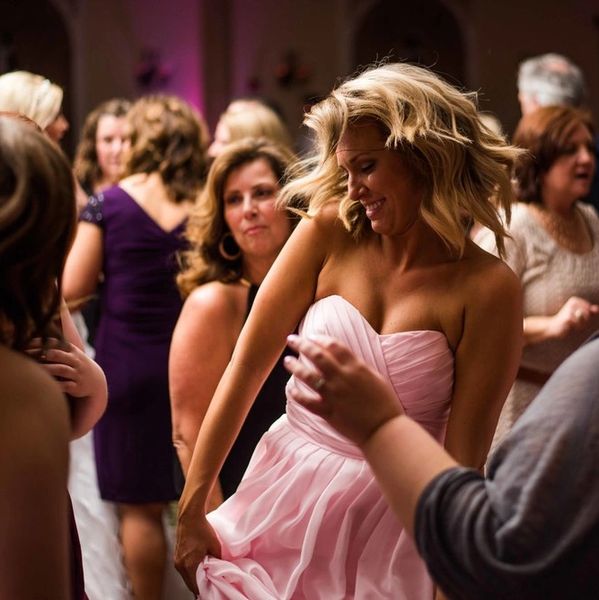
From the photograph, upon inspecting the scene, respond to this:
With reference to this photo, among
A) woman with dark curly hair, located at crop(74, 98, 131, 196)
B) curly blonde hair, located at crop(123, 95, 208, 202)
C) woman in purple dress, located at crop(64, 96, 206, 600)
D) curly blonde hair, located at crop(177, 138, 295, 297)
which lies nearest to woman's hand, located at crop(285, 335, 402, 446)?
curly blonde hair, located at crop(177, 138, 295, 297)

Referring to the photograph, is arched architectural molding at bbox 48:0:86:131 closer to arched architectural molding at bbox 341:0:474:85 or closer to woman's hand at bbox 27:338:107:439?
arched architectural molding at bbox 341:0:474:85

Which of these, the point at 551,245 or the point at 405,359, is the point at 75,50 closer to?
the point at 551,245

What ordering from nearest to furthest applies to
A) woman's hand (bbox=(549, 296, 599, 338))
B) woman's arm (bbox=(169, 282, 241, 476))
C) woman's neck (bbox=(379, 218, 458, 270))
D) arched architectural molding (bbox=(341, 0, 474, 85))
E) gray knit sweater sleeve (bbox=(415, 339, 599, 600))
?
gray knit sweater sleeve (bbox=(415, 339, 599, 600)) < woman's neck (bbox=(379, 218, 458, 270)) < woman's arm (bbox=(169, 282, 241, 476)) < woman's hand (bbox=(549, 296, 599, 338)) < arched architectural molding (bbox=(341, 0, 474, 85))

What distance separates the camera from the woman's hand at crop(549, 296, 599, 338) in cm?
324

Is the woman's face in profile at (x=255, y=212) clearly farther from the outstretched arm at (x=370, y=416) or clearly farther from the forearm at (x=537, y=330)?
the outstretched arm at (x=370, y=416)

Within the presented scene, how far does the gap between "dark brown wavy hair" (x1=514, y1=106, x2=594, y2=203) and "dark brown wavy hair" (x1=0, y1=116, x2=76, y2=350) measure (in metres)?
2.30

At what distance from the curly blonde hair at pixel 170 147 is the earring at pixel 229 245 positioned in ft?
3.32

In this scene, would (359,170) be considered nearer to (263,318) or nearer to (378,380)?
(263,318)

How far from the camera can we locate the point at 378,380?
155 centimetres

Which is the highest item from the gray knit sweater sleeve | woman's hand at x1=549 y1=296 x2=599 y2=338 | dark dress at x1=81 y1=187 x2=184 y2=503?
the gray knit sweater sleeve

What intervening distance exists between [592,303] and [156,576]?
5.37 ft

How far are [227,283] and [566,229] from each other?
118 centimetres

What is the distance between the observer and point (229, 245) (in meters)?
3.12

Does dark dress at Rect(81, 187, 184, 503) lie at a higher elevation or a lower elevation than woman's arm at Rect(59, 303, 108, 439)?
lower
